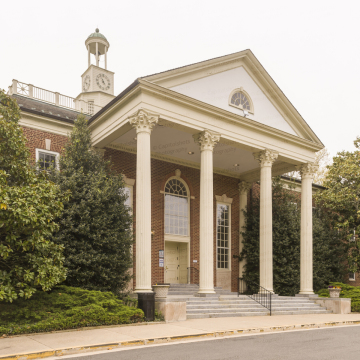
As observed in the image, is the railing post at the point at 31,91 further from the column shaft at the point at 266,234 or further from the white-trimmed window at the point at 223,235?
the column shaft at the point at 266,234

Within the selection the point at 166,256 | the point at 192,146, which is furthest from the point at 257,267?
the point at 192,146

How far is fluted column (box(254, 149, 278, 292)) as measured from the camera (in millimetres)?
20516

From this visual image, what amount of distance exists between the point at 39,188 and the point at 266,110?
13625 mm

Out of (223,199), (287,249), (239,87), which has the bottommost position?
(287,249)

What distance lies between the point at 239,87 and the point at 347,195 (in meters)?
11.2

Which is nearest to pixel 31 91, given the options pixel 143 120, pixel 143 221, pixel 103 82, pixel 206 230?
pixel 143 120

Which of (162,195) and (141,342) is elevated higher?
(162,195)

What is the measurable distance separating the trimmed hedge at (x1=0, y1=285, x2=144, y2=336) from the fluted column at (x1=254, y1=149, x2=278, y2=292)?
8.62m

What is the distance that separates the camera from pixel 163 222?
75.8 feet

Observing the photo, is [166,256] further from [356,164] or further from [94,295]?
[356,164]

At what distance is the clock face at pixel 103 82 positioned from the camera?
119ft

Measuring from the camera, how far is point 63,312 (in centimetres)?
1240

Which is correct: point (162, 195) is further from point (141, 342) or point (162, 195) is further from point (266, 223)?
point (141, 342)

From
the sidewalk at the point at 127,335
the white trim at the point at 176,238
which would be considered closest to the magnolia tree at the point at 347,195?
the white trim at the point at 176,238
